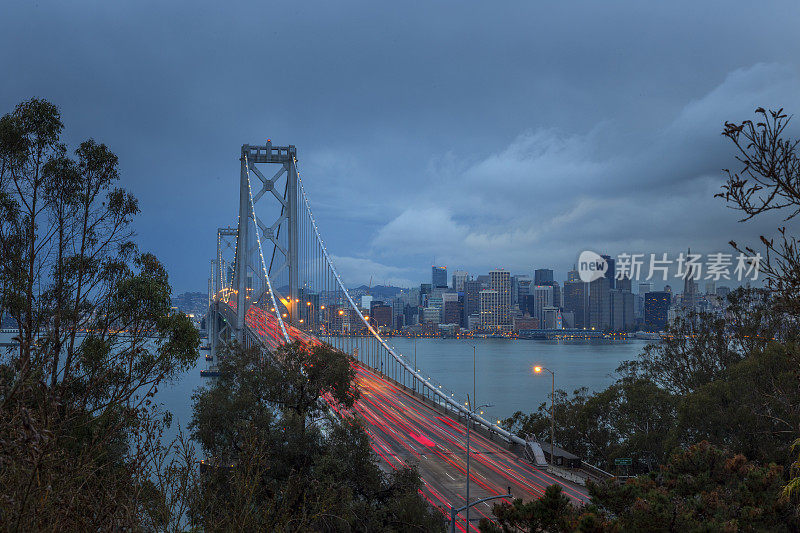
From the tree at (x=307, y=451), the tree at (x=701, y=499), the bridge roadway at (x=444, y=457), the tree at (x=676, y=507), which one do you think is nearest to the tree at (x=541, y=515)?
the tree at (x=676, y=507)

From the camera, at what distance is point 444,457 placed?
28.9 metres

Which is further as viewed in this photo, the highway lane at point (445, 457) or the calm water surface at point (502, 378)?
the calm water surface at point (502, 378)

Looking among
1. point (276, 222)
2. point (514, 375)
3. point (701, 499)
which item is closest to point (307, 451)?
point (701, 499)

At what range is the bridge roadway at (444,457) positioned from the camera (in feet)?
76.0

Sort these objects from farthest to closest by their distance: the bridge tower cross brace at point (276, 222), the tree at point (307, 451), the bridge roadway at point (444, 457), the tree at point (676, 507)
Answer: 1. the bridge tower cross brace at point (276, 222)
2. the bridge roadway at point (444, 457)
3. the tree at point (307, 451)
4. the tree at point (676, 507)

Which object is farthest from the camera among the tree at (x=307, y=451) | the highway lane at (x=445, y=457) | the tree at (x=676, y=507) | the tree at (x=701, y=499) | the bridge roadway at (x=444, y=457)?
the highway lane at (x=445, y=457)

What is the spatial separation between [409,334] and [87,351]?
184995 mm

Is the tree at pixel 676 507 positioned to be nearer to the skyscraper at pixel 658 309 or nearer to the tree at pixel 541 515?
the tree at pixel 541 515

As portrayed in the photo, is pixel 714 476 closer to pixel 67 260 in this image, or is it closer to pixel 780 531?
pixel 780 531

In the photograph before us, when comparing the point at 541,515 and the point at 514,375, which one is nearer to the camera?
the point at 541,515

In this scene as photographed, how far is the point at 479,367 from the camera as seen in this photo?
295 ft

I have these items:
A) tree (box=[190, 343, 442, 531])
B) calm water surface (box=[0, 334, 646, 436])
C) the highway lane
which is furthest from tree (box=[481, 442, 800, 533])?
calm water surface (box=[0, 334, 646, 436])

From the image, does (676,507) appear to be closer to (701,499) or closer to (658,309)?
(701,499)

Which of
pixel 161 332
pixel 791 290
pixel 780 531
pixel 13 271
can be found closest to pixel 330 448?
pixel 161 332
